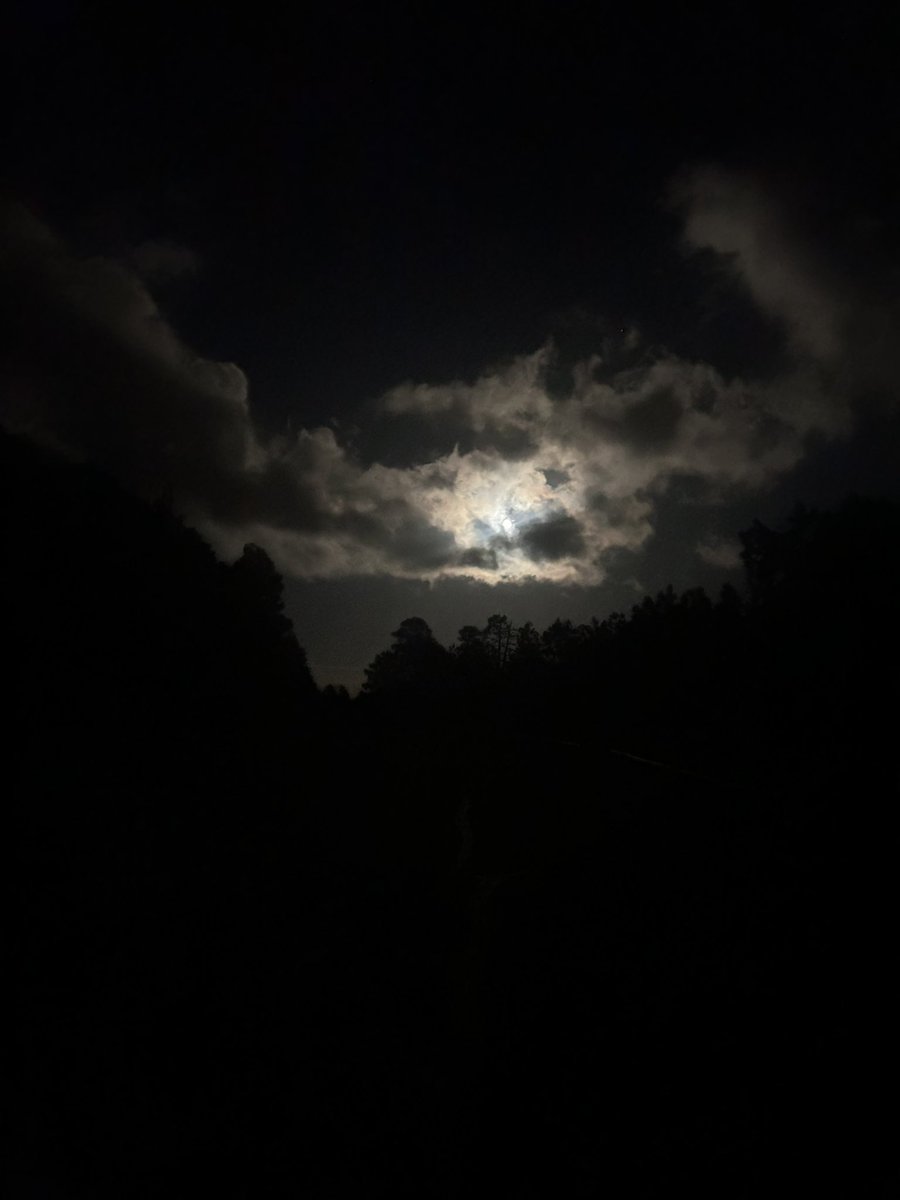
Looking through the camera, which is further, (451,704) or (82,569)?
(451,704)

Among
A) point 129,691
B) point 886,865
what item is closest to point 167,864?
point 129,691

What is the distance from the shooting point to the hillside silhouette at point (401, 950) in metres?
3.25

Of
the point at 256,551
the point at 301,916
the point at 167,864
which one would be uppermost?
the point at 256,551

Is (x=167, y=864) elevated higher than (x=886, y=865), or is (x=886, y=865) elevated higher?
(x=886, y=865)

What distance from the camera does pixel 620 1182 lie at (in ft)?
11.1

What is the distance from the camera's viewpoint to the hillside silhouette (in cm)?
325

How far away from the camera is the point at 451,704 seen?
3152 centimetres

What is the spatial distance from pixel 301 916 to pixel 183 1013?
7.50 ft

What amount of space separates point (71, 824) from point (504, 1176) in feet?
22.1

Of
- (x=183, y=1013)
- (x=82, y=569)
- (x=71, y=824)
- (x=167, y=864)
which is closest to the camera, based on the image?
(x=183, y=1013)

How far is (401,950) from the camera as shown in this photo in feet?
24.3

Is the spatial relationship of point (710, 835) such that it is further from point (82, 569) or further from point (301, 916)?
point (82, 569)

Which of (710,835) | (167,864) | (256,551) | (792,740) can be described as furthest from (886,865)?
(256,551)

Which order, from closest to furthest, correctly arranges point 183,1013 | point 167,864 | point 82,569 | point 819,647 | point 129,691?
point 183,1013 → point 167,864 → point 129,691 → point 82,569 → point 819,647
